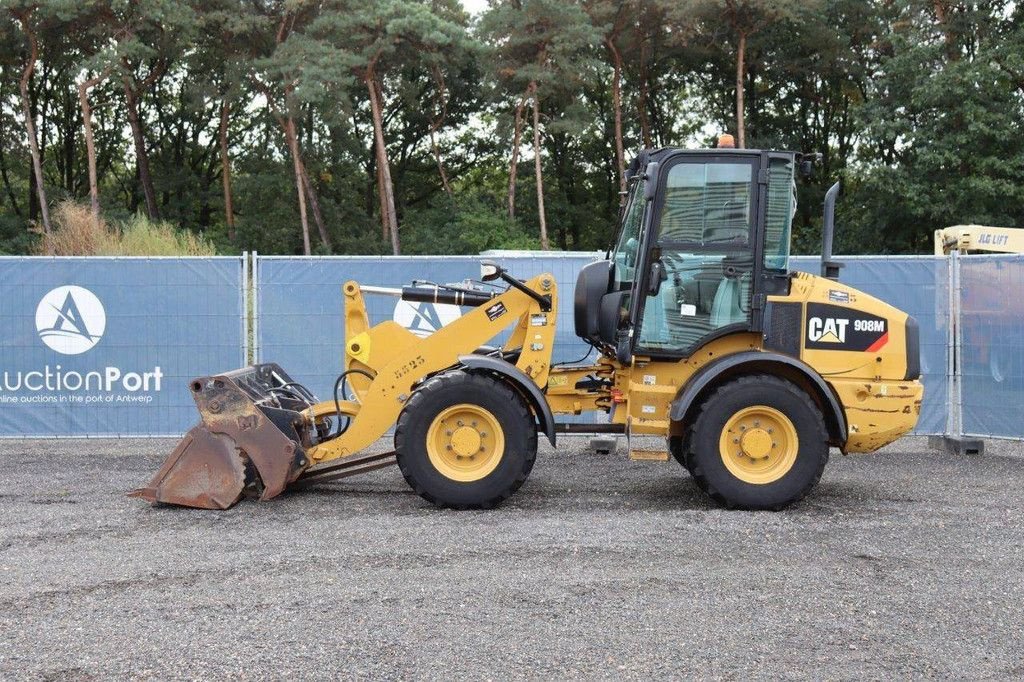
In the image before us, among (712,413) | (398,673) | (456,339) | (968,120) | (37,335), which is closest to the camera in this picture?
(398,673)

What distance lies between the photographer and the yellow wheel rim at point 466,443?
726 centimetres

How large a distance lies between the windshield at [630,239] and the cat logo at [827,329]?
4.34ft

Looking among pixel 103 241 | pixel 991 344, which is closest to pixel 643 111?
pixel 103 241

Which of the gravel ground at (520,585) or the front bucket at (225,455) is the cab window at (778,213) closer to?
the gravel ground at (520,585)

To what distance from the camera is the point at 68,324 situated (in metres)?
10.6

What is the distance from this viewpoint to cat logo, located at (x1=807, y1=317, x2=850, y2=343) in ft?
24.1

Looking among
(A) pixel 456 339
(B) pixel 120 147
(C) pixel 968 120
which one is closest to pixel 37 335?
(A) pixel 456 339

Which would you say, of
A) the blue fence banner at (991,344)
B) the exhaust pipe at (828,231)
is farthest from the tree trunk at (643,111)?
the exhaust pipe at (828,231)

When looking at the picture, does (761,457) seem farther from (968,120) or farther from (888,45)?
(888,45)

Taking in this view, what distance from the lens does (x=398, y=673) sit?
416 centimetres

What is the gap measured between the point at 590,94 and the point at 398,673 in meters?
37.9

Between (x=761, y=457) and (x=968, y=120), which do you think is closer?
(x=761, y=457)

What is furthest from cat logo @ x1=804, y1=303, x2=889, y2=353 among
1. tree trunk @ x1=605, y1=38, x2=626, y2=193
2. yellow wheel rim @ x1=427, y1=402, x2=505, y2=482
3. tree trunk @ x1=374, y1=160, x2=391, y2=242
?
tree trunk @ x1=374, y1=160, x2=391, y2=242

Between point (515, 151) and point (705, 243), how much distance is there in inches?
1164
